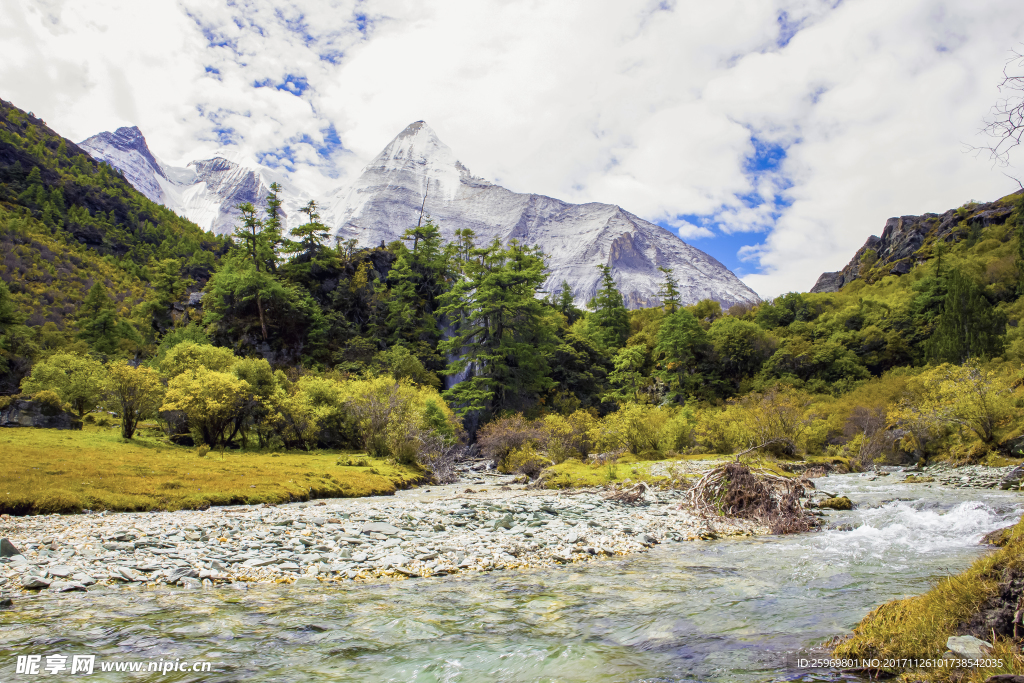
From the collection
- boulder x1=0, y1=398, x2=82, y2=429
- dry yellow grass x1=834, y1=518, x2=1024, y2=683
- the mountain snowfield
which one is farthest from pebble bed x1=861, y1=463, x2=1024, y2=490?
the mountain snowfield

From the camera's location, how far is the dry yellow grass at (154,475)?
13297 mm

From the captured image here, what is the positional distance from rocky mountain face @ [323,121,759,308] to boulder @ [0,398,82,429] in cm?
12456

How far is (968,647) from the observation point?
3.27 metres

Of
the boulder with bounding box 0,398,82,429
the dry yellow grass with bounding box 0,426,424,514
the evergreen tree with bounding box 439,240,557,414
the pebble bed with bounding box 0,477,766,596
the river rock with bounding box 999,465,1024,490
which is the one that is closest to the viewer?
the pebble bed with bounding box 0,477,766,596

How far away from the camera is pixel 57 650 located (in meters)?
4.69

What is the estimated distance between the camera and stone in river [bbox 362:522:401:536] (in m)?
10.8

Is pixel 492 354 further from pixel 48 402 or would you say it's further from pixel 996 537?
pixel 996 537

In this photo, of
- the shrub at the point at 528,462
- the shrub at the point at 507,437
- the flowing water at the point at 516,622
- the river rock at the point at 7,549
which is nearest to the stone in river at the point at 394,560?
the flowing water at the point at 516,622

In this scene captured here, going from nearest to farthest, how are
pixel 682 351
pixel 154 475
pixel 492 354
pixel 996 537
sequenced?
pixel 996 537
pixel 154 475
pixel 492 354
pixel 682 351

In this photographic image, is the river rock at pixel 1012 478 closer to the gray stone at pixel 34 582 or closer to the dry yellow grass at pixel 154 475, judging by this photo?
the dry yellow grass at pixel 154 475

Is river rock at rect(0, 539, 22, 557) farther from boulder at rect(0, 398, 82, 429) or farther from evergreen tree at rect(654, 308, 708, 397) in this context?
evergreen tree at rect(654, 308, 708, 397)

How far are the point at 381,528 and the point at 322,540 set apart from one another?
1.60m

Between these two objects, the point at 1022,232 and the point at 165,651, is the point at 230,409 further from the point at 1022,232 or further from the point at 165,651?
the point at 1022,232

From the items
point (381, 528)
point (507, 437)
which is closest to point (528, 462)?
point (507, 437)
